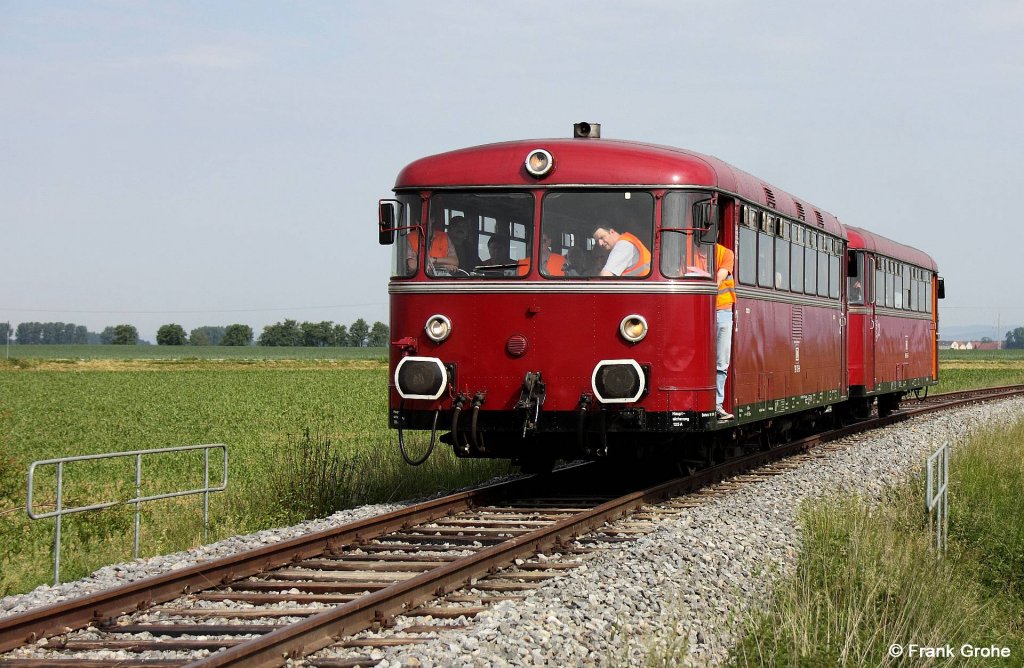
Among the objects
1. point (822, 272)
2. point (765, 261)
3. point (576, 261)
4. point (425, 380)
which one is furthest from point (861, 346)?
point (425, 380)

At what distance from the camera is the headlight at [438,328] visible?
1184 cm

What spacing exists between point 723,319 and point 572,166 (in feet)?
6.53

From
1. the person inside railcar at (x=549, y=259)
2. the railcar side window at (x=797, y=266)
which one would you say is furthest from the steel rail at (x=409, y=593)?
the railcar side window at (x=797, y=266)

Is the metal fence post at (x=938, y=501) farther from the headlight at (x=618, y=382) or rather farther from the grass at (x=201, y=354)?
the grass at (x=201, y=354)

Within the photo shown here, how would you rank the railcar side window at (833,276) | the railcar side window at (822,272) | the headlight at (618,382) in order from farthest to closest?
the railcar side window at (833,276), the railcar side window at (822,272), the headlight at (618,382)

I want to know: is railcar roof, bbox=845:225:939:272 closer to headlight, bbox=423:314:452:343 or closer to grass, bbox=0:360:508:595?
grass, bbox=0:360:508:595

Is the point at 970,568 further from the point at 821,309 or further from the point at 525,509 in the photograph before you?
the point at 821,309

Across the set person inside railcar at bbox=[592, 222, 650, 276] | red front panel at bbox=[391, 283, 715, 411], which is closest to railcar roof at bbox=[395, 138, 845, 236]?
person inside railcar at bbox=[592, 222, 650, 276]

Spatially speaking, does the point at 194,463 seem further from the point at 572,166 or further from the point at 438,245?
the point at 572,166

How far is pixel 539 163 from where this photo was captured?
1184cm

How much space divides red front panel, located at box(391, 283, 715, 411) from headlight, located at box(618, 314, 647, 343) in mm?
48

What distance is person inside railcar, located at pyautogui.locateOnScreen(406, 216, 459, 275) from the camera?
12.0 metres

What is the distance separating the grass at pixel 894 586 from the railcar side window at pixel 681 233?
233 cm

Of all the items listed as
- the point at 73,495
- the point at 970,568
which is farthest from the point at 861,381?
the point at 73,495
